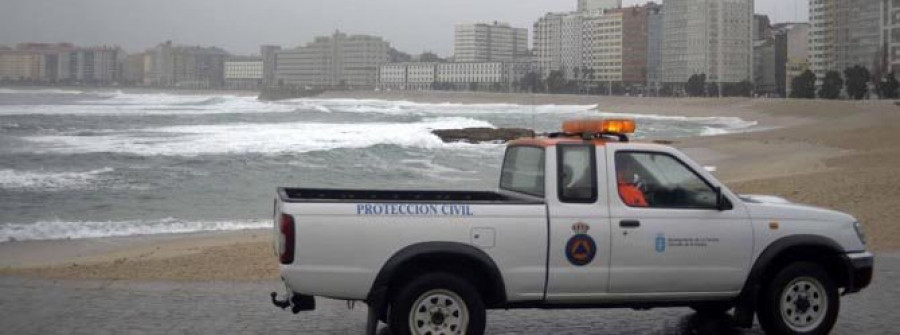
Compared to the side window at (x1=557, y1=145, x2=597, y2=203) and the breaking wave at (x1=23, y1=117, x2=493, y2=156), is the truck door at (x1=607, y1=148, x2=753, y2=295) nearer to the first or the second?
the side window at (x1=557, y1=145, x2=597, y2=203)

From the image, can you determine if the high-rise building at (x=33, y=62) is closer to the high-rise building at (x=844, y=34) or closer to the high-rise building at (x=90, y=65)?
the high-rise building at (x=90, y=65)

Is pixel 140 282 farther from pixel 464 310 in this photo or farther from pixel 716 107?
pixel 716 107

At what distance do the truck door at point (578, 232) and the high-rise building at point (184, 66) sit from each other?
5961 inches

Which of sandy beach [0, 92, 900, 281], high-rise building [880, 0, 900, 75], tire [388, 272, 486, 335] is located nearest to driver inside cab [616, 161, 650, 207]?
tire [388, 272, 486, 335]

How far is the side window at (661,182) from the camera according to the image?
7.03 metres

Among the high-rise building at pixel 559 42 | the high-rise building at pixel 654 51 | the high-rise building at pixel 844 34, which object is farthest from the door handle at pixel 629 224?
the high-rise building at pixel 654 51

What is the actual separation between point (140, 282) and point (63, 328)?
2618 mm

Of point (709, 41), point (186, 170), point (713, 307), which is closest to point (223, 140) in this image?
point (186, 170)

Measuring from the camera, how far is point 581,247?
6789 millimetres

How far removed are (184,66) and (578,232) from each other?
7021 inches

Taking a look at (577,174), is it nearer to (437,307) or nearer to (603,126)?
(603,126)

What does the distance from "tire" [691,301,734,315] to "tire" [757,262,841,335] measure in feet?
0.86

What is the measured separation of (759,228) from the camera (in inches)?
280

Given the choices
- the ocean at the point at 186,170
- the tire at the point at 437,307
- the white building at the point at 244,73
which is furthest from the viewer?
the white building at the point at 244,73
